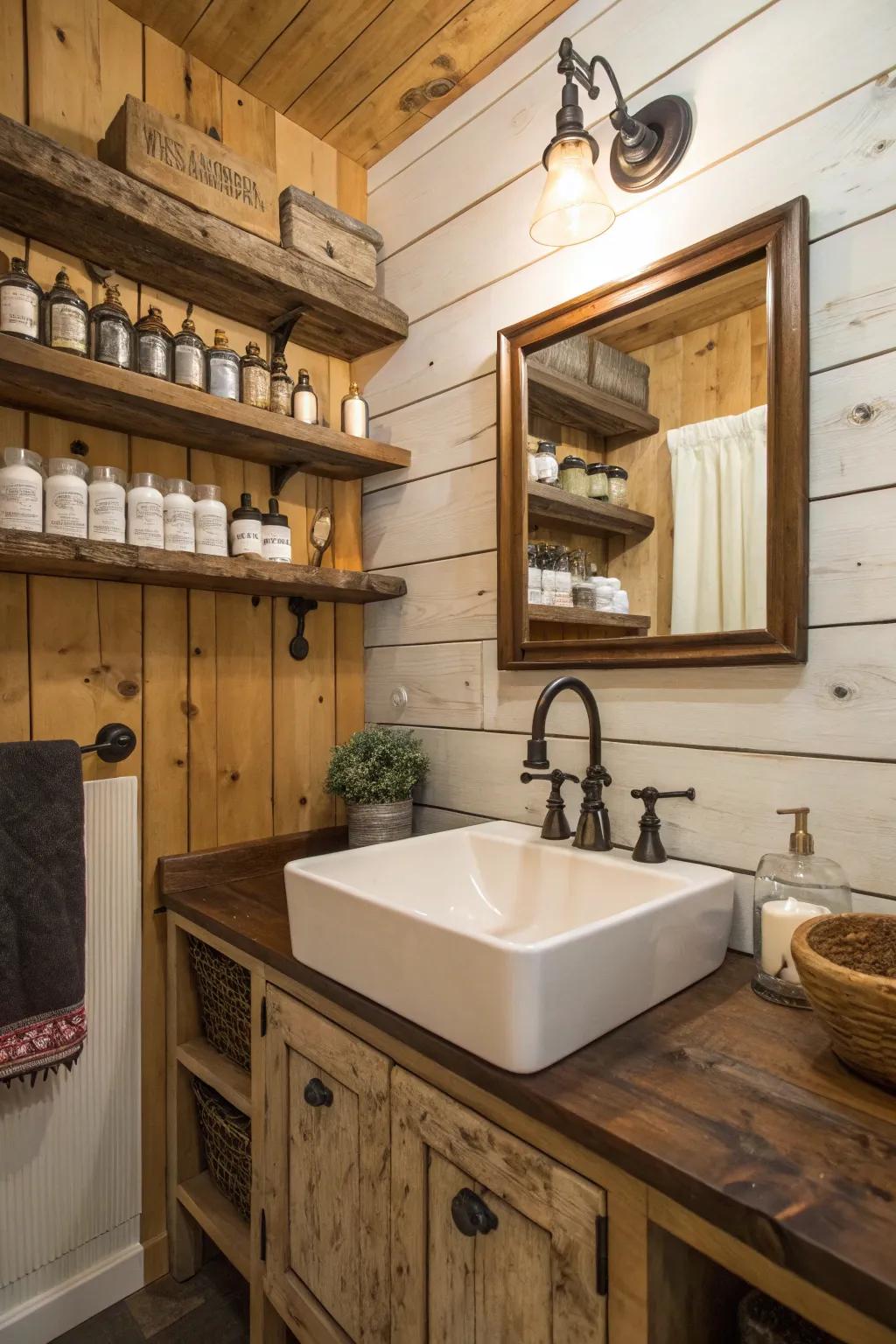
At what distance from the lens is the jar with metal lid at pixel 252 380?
1440mm

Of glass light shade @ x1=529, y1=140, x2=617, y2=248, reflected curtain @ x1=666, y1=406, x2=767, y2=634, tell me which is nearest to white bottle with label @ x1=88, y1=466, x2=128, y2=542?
glass light shade @ x1=529, y1=140, x2=617, y2=248

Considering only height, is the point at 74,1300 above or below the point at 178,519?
below

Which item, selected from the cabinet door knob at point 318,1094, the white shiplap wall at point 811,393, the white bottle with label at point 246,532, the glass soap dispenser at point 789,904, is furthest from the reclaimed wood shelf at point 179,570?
the glass soap dispenser at point 789,904

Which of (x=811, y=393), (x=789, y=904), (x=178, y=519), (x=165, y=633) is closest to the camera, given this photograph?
(x=789, y=904)

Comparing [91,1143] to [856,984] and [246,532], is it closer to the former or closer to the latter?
[246,532]

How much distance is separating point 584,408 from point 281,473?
70 centimetres

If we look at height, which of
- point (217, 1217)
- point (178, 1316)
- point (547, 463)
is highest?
point (547, 463)

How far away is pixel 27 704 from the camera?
125 centimetres

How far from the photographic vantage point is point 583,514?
1283 mm

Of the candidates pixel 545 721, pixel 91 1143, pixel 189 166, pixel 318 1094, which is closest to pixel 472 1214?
pixel 318 1094

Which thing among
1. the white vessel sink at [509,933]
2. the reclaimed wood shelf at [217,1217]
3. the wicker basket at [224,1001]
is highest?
the white vessel sink at [509,933]

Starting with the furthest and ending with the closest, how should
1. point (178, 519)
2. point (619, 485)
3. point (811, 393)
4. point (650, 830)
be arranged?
point (178, 519), point (619, 485), point (650, 830), point (811, 393)

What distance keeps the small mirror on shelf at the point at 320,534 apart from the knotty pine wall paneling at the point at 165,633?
0.10ft

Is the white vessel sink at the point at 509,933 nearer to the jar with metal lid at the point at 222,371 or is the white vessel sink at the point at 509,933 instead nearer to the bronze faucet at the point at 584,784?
the bronze faucet at the point at 584,784
